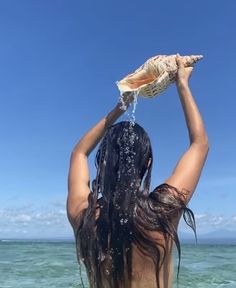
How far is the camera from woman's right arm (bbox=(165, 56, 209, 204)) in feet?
7.53

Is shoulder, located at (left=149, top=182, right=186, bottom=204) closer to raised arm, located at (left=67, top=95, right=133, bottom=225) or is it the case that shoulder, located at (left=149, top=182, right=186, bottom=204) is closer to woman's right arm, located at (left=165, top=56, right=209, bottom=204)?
woman's right arm, located at (left=165, top=56, right=209, bottom=204)

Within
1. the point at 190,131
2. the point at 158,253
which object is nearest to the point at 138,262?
the point at 158,253

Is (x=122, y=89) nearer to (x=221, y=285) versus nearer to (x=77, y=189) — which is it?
(x=77, y=189)

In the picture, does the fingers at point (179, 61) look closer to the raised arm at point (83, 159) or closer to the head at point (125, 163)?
the raised arm at point (83, 159)

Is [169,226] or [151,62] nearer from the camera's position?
[169,226]

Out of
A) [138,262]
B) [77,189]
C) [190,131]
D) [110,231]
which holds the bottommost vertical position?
[138,262]

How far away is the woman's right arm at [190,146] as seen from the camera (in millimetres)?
2295

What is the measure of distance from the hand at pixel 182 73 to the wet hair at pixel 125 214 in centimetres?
39

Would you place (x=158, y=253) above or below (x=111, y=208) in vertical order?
below

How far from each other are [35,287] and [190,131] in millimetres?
10280

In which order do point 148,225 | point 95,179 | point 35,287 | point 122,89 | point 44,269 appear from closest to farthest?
1. point 148,225
2. point 95,179
3. point 122,89
4. point 35,287
5. point 44,269

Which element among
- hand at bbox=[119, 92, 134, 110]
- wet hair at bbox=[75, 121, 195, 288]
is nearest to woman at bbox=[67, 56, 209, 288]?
wet hair at bbox=[75, 121, 195, 288]

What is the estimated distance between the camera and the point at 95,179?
2.39 meters

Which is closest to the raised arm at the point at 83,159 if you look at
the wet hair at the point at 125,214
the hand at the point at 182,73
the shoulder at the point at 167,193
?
the wet hair at the point at 125,214
